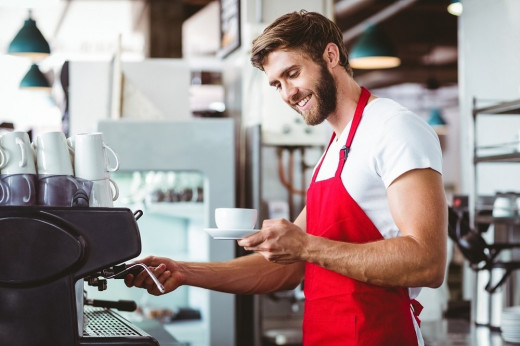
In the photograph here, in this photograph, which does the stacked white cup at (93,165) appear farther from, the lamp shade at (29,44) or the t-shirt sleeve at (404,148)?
the lamp shade at (29,44)

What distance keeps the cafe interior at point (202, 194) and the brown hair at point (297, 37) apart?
0.53 metres

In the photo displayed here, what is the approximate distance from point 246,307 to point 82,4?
21.9ft

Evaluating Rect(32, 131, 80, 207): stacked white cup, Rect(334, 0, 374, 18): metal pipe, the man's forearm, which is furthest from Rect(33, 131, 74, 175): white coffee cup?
Rect(334, 0, 374, 18): metal pipe

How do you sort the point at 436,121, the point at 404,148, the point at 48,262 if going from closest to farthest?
the point at 48,262 < the point at 404,148 < the point at 436,121

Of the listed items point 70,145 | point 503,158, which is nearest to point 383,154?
point 70,145

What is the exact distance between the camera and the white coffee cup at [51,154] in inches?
62.7

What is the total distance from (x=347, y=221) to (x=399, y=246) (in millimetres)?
261

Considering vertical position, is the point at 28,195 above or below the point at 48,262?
above

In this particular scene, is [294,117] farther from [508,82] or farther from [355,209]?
[355,209]

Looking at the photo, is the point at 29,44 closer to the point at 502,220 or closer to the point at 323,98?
the point at 502,220

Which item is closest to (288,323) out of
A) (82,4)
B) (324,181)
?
(324,181)

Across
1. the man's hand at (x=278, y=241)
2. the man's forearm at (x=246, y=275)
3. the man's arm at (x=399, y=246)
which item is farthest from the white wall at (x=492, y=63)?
the man's hand at (x=278, y=241)

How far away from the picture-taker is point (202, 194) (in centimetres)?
466

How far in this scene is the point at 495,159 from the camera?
344 cm
